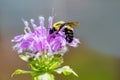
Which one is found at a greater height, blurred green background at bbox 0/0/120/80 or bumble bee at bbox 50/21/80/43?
bumble bee at bbox 50/21/80/43

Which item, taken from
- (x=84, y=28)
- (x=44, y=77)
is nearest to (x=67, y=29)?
(x=44, y=77)

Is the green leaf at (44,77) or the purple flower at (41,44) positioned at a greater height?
the purple flower at (41,44)

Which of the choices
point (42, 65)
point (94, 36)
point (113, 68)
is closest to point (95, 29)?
point (94, 36)

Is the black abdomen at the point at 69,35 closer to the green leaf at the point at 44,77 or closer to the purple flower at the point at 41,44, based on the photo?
the purple flower at the point at 41,44

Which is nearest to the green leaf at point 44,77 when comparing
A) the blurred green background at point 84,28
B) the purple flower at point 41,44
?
the purple flower at point 41,44

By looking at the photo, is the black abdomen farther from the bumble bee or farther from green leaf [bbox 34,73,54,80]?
green leaf [bbox 34,73,54,80]

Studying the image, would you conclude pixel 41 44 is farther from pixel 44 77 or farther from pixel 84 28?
pixel 84 28

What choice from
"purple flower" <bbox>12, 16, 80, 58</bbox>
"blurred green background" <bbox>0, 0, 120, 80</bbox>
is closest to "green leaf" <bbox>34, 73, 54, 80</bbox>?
"purple flower" <bbox>12, 16, 80, 58</bbox>

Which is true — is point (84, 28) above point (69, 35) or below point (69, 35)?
below
